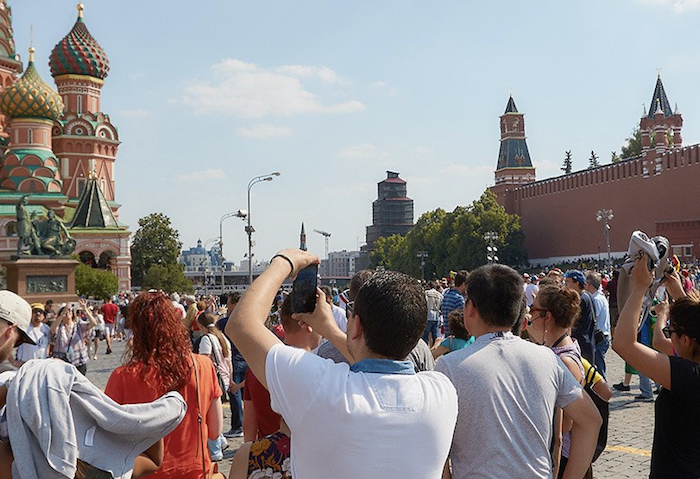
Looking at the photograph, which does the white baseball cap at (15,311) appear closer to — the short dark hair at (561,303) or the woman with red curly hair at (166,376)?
the woman with red curly hair at (166,376)

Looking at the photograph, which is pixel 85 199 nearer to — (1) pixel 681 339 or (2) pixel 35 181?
(2) pixel 35 181

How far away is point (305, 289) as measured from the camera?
2.28m

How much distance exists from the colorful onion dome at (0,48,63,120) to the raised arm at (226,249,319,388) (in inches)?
1993

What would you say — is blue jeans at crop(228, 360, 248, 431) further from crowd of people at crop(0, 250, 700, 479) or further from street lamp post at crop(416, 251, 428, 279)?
street lamp post at crop(416, 251, 428, 279)

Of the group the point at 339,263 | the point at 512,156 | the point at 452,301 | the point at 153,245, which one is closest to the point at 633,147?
the point at 512,156

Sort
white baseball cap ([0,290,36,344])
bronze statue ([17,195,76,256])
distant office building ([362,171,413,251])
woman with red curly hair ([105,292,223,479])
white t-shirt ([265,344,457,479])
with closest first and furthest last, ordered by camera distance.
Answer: white t-shirt ([265,344,457,479]) < white baseball cap ([0,290,36,344]) < woman with red curly hair ([105,292,223,479]) < bronze statue ([17,195,76,256]) < distant office building ([362,171,413,251])

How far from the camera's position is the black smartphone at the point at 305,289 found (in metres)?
2.24

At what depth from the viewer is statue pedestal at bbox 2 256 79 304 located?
88.7ft

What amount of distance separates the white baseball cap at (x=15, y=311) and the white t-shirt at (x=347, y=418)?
3.49 feet

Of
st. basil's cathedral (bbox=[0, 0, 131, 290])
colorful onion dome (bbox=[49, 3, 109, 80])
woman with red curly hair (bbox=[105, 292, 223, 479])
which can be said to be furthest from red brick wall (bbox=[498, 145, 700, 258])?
woman with red curly hair (bbox=[105, 292, 223, 479])

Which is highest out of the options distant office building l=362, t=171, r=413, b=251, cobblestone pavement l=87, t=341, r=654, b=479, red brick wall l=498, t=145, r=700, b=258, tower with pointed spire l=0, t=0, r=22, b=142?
tower with pointed spire l=0, t=0, r=22, b=142

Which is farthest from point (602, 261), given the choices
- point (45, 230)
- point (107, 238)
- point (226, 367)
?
point (226, 367)

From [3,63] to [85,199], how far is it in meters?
11.9

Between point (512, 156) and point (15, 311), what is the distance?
72797mm
